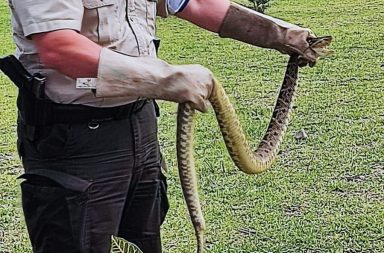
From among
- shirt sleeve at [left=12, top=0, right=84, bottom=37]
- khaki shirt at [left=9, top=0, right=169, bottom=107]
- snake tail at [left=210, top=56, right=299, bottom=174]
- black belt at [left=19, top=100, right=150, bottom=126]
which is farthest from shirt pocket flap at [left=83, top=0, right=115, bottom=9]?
snake tail at [left=210, top=56, right=299, bottom=174]

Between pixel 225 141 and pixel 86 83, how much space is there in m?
0.59

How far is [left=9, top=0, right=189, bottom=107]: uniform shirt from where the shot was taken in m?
2.22

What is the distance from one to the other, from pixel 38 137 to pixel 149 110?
0.41m

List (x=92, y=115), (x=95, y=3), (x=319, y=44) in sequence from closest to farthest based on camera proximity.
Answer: (x=95, y=3), (x=92, y=115), (x=319, y=44)

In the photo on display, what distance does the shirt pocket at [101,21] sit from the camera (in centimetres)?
238

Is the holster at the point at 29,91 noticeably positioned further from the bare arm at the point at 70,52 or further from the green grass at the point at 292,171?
the green grass at the point at 292,171

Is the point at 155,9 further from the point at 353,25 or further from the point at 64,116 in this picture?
the point at 353,25

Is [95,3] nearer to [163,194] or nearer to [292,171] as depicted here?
[163,194]

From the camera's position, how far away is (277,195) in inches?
232

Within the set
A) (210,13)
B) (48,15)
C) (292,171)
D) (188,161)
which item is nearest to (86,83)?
(48,15)

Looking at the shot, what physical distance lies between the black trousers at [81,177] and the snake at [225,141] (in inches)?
6.6

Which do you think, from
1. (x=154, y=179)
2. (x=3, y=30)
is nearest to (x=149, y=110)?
(x=154, y=179)

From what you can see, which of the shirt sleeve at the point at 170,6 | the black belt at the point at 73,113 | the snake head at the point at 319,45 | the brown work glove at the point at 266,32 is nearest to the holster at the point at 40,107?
the black belt at the point at 73,113

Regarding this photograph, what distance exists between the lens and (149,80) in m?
2.22
